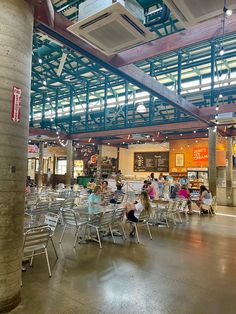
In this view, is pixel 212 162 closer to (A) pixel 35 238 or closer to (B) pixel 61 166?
(A) pixel 35 238

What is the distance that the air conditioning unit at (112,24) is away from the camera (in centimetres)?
240

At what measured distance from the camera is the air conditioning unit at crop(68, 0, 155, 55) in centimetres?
240

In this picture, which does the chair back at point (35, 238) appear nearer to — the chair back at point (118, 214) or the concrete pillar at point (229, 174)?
the chair back at point (118, 214)

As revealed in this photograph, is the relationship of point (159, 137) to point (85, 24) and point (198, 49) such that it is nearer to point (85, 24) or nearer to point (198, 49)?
point (198, 49)

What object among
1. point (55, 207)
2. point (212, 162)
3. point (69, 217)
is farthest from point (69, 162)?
point (69, 217)

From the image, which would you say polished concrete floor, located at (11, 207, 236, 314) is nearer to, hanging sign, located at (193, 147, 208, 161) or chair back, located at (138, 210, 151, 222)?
chair back, located at (138, 210, 151, 222)

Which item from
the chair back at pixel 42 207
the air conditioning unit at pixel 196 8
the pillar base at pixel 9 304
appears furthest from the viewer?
the chair back at pixel 42 207

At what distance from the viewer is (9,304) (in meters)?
2.63

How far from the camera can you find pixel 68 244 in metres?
5.02

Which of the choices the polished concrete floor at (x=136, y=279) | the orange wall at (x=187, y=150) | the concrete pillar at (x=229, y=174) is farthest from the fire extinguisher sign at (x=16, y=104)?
the orange wall at (x=187, y=150)

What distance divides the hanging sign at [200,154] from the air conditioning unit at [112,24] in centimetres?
1236

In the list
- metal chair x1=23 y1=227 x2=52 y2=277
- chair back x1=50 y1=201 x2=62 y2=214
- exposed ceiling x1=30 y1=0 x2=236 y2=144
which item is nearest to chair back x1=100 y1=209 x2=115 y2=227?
metal chair x1=23 y1=227 x2=52 y2=277

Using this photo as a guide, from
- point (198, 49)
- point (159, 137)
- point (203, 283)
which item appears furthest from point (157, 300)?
point (159, 137)

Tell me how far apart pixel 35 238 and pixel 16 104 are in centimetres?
176
